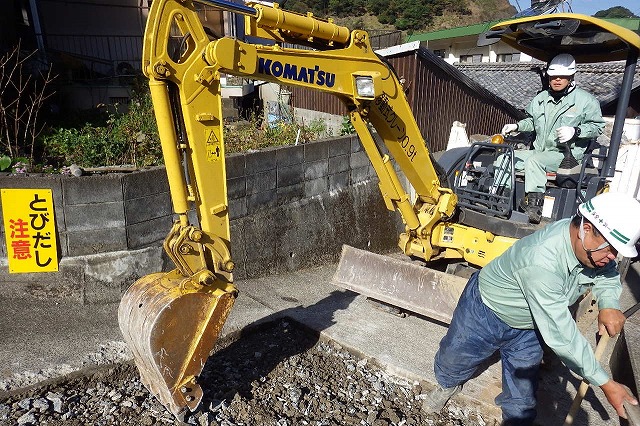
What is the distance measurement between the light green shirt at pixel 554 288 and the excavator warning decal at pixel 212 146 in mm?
1870

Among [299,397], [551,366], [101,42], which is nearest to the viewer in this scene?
[299,397]

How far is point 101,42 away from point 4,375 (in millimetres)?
10799

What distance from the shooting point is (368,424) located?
3166 millimetres

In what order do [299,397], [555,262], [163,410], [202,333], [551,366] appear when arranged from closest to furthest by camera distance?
[555,262]
[202,333]
[163,410]
[299,397]
[551,366]

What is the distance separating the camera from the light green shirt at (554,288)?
2.33 meters

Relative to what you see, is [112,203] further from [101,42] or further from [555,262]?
[101,42]

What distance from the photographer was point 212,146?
2857mm

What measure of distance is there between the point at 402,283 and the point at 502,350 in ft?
4.82

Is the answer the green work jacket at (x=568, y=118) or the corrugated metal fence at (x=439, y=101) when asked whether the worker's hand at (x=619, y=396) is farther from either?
the corrugated metal fence at (x=439, y=101)

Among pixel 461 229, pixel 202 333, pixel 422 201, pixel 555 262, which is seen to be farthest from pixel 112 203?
pixel 555 262

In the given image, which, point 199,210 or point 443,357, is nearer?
point 199,210

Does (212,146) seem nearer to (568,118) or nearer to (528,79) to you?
(568,118)

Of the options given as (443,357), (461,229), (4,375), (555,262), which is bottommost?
(4,375)

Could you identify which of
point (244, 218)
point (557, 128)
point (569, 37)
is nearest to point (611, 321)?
point (557, 128)
